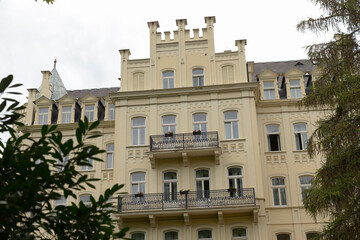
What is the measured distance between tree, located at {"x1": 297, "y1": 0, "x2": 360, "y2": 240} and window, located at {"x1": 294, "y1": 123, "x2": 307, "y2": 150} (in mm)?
12575

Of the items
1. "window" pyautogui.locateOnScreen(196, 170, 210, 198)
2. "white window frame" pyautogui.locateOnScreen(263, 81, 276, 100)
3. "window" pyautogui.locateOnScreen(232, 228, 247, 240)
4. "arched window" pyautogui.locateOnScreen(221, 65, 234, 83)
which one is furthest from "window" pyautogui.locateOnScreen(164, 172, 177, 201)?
"white window frame" pyautogui.locateOnScreen(263, 81, 276, 100)

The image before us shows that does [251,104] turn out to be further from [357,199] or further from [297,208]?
[357,199]

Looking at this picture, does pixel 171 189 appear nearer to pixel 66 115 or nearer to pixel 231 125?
pixel 231 125

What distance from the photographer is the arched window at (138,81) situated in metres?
28.8

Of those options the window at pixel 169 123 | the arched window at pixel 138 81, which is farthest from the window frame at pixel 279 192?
the arched window at pixel 138 81

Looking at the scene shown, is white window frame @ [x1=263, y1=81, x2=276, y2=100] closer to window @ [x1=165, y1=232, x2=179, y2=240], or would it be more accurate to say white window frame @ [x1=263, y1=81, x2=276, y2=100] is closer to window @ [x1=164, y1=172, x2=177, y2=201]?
window @ [x1=164, y1=172, x2=177, y2=201]

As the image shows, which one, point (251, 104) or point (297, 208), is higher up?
point (251, 104)

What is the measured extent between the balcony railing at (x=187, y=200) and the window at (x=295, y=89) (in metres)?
7.72

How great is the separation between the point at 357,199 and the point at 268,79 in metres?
17.5

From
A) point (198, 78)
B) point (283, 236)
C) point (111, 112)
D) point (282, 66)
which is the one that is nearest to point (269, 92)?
point (198, 78)

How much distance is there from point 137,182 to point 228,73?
8.46m

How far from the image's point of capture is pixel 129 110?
92.1 ft

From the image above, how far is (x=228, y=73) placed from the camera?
28.5 m

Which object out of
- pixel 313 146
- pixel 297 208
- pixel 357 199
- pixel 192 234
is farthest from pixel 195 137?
pixel 357 199
